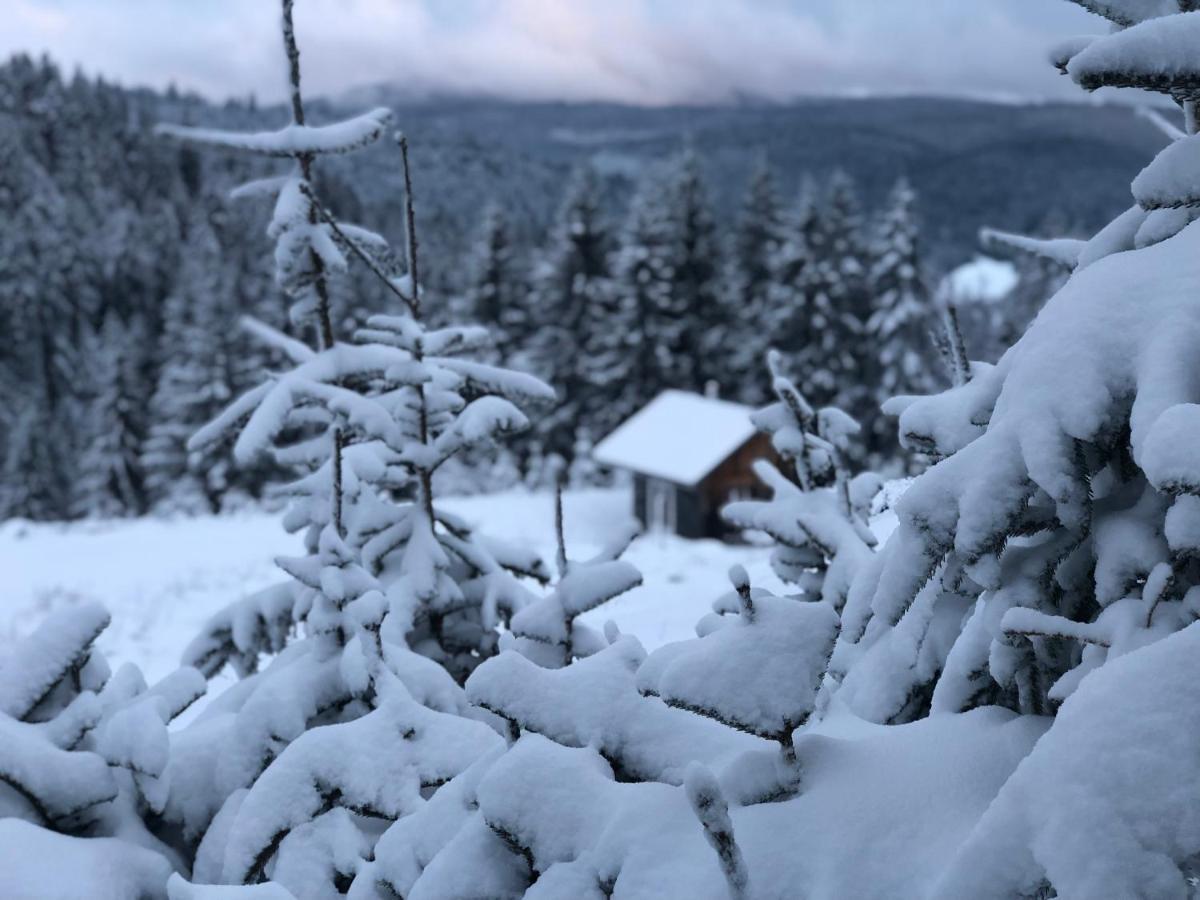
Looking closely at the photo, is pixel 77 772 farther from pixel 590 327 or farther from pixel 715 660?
pixel 590 327

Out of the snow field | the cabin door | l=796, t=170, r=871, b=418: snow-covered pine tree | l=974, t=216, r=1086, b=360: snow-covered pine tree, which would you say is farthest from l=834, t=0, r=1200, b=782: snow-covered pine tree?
l=796, t=170, r=871, b=418: snow-covered pine tree

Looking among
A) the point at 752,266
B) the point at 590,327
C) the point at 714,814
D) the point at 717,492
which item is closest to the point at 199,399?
the point at 590,327

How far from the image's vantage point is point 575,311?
121ft

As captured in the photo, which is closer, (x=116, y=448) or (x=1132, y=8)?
(x=1132, y=8)

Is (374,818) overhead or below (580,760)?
below

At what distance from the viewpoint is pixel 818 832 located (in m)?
1.66

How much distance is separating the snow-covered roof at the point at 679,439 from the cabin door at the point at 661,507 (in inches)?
52.7

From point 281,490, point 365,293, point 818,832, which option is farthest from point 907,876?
point 365,293

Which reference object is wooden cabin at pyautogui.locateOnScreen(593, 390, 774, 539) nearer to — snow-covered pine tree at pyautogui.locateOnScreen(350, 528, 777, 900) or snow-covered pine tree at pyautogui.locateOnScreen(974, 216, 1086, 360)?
snow-covered pine tree at pyautogui.locateOnScreen(974, 216, 1086, 360)

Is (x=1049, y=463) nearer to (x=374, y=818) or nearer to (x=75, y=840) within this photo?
(x=374, y=818)

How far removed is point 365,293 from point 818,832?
151 ft

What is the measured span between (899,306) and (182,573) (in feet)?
84.5

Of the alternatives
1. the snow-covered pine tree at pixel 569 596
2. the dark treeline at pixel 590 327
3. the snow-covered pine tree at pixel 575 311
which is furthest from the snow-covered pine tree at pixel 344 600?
the snow-covered pine tree at pixel 575 311

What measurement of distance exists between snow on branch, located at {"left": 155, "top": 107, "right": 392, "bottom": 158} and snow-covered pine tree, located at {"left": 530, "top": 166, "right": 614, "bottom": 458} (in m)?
31.9
